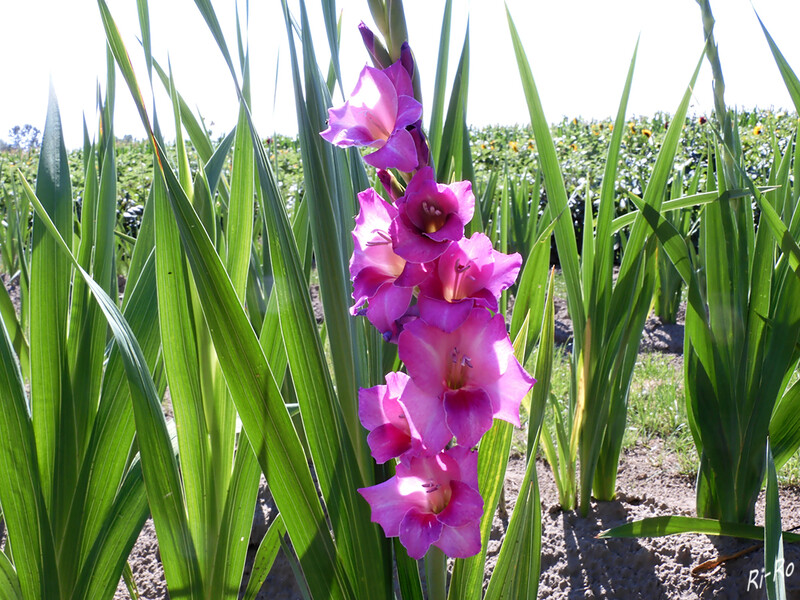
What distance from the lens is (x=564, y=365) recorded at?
7.46ft

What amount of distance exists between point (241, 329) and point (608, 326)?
2.25 ft

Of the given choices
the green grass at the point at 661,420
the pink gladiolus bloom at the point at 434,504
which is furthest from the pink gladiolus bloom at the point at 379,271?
the green grass at the point at 661,420

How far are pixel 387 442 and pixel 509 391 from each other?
0.10 m

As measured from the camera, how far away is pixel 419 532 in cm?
44

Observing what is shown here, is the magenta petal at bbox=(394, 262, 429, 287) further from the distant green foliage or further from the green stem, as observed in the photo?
the distant green foliage

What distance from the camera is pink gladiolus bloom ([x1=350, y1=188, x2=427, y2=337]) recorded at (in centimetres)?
43

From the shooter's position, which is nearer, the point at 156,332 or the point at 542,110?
the point at 156,332

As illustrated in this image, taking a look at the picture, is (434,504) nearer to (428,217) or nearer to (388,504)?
(388,504)

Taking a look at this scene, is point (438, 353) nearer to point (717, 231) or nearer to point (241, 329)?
point (241, 329)

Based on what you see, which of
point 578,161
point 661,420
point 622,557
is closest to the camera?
point 622,557

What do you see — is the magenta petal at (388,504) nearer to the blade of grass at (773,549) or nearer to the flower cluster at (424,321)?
the flower cluster at (424,321)

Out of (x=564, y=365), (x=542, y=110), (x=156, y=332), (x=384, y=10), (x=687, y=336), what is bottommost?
(x=564, y=365)

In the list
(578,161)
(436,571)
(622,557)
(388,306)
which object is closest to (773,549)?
(436,571)

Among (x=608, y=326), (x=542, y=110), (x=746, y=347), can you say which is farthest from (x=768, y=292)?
(x=542, y=110)
